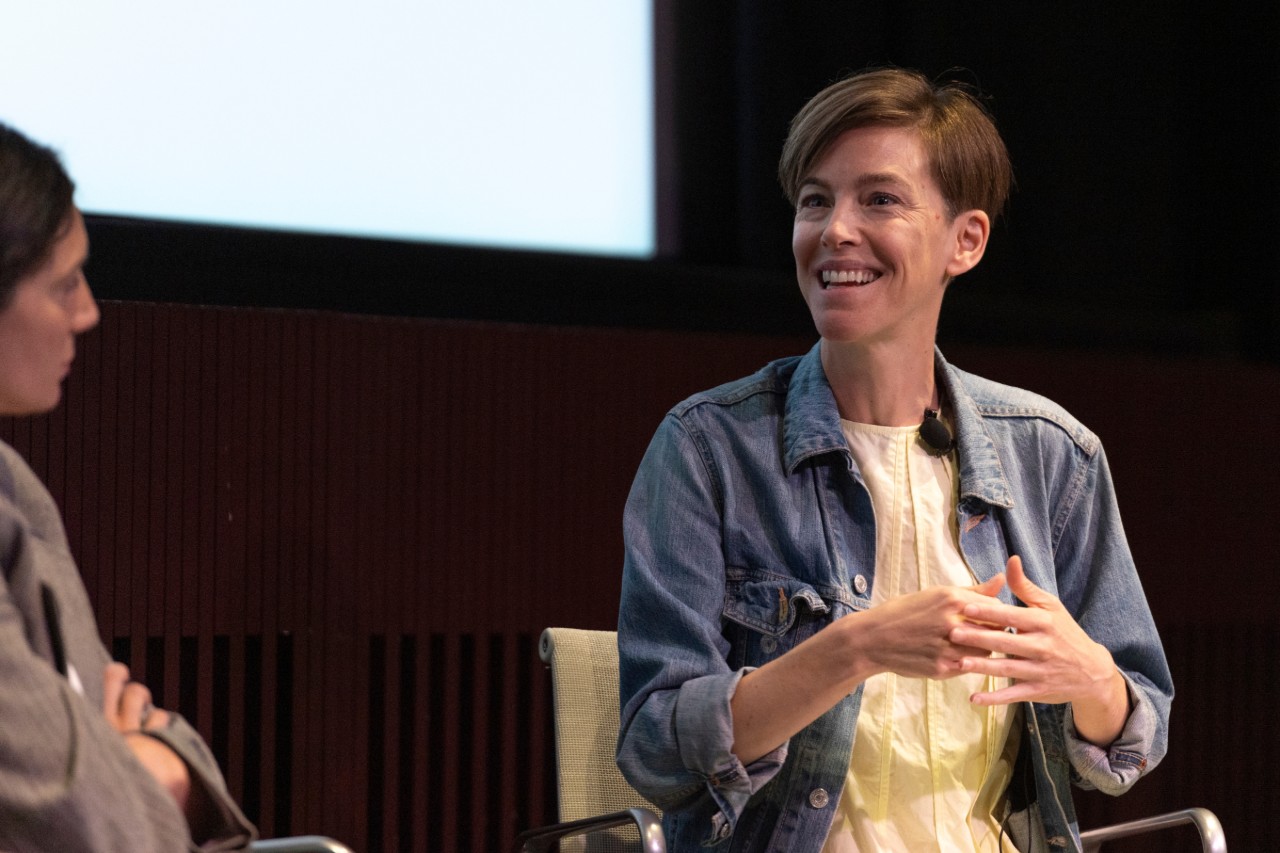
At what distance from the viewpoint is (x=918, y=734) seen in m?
1.86

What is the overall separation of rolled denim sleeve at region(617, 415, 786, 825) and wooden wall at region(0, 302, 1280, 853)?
0.83 m

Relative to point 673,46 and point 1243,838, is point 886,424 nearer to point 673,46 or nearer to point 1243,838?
point 673,46

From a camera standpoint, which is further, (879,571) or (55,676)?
(879,571)

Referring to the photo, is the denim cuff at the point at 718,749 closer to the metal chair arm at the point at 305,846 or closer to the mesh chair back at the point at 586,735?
the mesh chair back at the point at 586,735

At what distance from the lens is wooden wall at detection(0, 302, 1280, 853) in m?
2.44

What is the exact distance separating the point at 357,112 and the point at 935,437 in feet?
4.83

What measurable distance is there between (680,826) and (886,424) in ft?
2.05

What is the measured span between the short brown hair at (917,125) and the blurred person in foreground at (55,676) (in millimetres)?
1036

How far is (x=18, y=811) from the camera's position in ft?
3.74

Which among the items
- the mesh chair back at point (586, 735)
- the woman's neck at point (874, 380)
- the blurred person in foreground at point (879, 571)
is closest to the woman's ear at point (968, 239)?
the blurred person in foreground at point (879, 571)

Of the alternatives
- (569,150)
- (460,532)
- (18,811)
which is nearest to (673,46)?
(569,150)

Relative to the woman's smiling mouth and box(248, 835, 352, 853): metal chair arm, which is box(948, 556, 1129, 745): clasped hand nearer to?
the woman's smiling mouth

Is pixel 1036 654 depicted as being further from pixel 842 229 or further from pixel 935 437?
pixel 842 229

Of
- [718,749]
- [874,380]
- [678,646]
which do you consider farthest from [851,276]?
[718,749]
